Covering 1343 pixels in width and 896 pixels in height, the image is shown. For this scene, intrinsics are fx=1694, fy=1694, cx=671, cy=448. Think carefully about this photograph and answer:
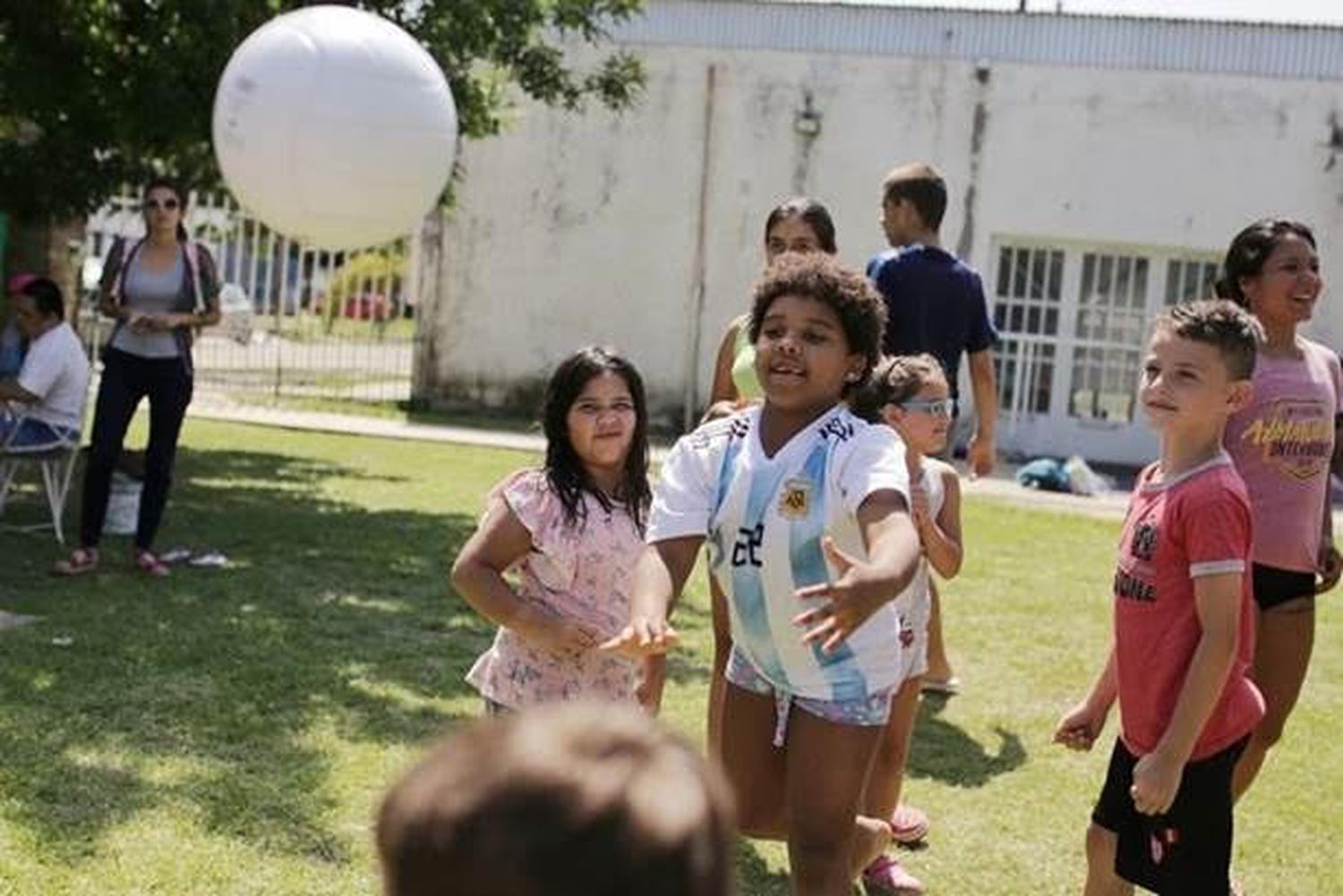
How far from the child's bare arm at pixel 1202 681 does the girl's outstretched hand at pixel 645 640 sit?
3.23 ft

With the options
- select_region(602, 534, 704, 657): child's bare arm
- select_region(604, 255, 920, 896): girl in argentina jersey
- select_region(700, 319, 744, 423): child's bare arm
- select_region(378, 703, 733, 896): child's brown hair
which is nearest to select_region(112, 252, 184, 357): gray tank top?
select_region(700, 319, 744, 423): child's bare arm

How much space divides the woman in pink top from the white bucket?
606 cm

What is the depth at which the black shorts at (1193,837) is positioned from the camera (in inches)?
127

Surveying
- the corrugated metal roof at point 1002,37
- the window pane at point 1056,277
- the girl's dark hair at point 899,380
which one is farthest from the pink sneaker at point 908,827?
the corrugated metal roof at point 1002,37

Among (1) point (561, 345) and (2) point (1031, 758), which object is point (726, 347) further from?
(1) point (561, 345)

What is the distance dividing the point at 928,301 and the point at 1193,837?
230 cm

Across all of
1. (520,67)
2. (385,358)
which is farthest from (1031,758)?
(385,358)

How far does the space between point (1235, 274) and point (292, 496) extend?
744 centimetres

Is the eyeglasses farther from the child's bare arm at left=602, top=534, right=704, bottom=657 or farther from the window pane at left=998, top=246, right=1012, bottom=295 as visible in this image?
the window pane at left=998, top=246, right=1012, bottom=295

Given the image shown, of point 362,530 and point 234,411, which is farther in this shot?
point 234,411

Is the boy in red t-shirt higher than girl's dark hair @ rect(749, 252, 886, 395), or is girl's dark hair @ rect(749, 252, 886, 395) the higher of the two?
girl's dark hair @ rect(749, 252, 886, 395)

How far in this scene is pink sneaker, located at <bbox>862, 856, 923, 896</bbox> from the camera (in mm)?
4168

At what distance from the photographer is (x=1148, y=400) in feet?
10.9

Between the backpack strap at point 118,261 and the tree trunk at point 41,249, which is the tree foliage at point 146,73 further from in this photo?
the backpack strap at point 118,261
